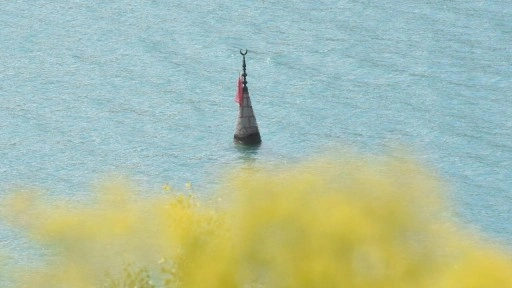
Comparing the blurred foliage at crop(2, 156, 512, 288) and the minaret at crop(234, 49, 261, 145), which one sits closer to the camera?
the blurred foliage at crop(2, 156, 512, 288)

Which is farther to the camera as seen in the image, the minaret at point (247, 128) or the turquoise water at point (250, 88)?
the minaret at point (247, 128)

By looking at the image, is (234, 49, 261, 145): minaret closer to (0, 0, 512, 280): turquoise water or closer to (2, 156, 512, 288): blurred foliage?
(0, 0, 512, 280): turquoise water

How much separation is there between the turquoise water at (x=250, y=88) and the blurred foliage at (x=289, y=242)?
1746 centimetres

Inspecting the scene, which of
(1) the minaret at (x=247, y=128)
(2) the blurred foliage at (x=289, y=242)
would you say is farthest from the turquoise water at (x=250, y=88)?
(2) the blurred foliage at (x=289, y=242)

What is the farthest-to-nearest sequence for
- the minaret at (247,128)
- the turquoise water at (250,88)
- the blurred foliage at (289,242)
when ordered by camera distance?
the minaret at (247,128) → the turquoise water at (250,88) → the blurred foliage at (289,242)

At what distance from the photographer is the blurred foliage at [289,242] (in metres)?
27.1

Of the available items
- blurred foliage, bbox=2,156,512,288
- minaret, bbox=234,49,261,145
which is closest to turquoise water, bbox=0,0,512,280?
minaret, bbox=234,49,261,145

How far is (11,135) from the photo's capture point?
195 feet

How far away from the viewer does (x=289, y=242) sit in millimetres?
27297

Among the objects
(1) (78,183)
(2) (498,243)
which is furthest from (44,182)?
(2) (498,243)

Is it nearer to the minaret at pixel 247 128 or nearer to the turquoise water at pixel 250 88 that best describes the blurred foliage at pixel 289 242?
the turquoise water at pixel 250 88

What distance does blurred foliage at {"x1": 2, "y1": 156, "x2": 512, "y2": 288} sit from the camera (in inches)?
1067

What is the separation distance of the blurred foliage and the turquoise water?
17.5 metres

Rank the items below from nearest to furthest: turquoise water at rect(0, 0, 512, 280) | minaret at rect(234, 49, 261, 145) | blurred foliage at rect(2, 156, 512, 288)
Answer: blurred foliage at rect(2, 156, 512, 288) → turquoise water at rect(0, 0, 512, 280) → minaret at rect(234, 49, 261, 145)
